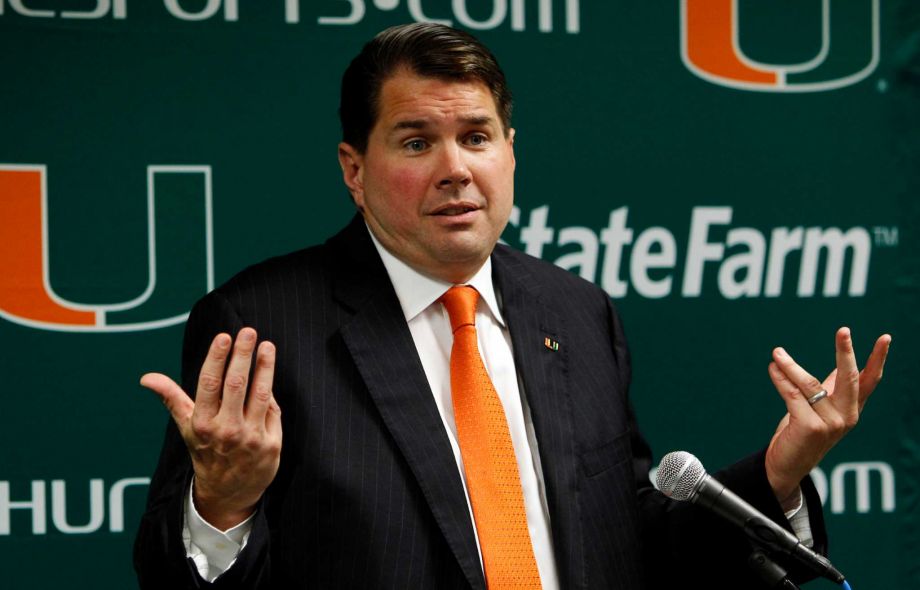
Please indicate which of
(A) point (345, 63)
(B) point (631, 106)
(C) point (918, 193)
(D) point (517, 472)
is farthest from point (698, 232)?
(D) point (517, 472)

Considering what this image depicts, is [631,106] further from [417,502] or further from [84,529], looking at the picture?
[84,529]

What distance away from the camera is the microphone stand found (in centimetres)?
170

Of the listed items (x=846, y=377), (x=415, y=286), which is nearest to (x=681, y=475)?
(x=846, y=377)

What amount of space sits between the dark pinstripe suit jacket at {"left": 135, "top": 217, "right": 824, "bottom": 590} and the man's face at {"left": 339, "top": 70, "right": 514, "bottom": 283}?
0.37 ft

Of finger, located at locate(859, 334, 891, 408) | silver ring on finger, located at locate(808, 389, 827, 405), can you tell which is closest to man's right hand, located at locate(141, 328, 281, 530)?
silver ring on finger, located at locate(808, 389, 827, 405)

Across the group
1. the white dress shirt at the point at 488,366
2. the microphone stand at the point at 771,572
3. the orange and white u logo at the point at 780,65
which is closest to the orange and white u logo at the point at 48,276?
the white dress shirt at the point at 488,366

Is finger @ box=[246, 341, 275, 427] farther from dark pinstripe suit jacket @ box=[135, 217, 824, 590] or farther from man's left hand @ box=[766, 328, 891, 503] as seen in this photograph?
man's left hand @ box=[766, 328, 891, 503]

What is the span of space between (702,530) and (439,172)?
2.68ft

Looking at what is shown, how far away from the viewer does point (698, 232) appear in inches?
117

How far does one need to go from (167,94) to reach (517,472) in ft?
4.61

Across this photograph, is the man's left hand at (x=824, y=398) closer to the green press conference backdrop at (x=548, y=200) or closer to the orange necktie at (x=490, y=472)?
the orange necktie at (x=490, y=472)

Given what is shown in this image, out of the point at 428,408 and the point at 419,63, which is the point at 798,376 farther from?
the point at 419,63

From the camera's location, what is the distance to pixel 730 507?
1737mm

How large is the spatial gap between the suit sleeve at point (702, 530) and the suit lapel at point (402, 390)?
444mm
